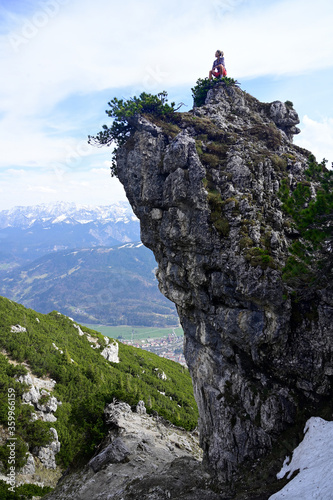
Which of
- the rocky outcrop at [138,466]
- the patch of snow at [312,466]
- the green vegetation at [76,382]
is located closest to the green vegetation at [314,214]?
the patch of snow at [312,466]

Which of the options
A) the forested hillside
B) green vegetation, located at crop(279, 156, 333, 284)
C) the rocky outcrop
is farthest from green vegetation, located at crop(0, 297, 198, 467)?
green vegetation, located at crop(279, 156, 333, 284)

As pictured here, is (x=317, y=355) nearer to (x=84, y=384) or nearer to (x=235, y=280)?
(x=235, y=280)

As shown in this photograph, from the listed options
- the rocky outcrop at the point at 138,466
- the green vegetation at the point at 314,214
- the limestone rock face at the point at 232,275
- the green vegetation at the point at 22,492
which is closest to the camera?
the green vegetation at the point at 314,214

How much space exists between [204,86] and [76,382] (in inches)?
2407

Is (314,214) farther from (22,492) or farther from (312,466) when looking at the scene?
(22,492)

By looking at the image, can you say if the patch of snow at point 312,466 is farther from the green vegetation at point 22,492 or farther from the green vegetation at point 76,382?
the green vegetation at point 22,492

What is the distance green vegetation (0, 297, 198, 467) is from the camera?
39.8 metres

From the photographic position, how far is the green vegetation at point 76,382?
39.8 meters

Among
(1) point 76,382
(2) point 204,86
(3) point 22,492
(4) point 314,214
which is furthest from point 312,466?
(1) point 76,382

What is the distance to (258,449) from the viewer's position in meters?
22.7

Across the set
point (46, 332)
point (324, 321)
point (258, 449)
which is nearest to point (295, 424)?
point (258, 449)

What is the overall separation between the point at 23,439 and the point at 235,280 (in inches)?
1544

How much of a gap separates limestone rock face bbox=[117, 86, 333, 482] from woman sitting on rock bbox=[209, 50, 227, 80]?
32.7 ft

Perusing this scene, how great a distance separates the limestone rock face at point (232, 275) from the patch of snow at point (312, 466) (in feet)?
6.11
